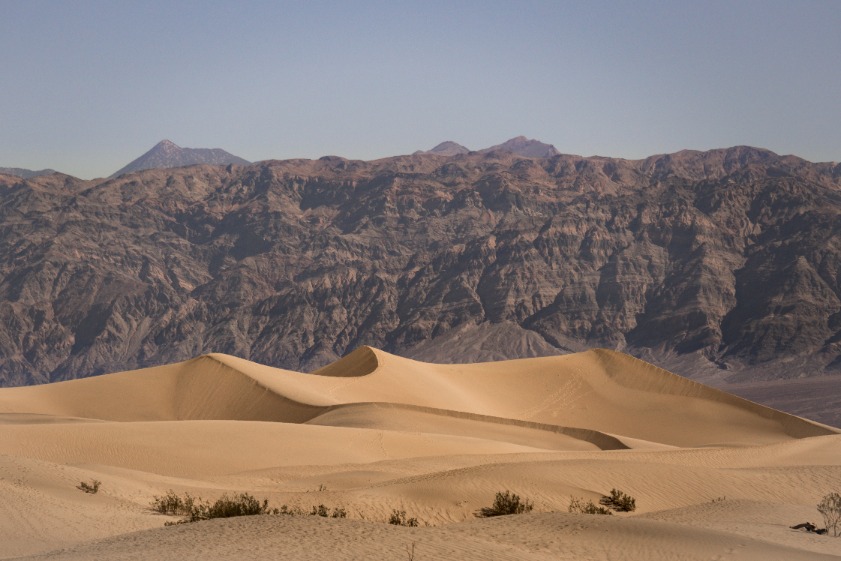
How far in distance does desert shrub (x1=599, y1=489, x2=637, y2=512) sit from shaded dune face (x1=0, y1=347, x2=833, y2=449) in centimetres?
2317

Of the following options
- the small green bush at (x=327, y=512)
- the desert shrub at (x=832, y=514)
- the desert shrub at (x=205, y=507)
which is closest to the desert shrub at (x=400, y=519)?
the small green bush at (x=327, y=512)

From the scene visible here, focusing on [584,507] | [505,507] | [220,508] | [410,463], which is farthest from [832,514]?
[410,463]

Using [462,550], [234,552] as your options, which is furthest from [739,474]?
[234,552]

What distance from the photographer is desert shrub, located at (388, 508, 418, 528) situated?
69.1 ft

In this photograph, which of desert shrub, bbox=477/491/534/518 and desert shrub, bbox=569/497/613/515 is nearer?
desert shrub, bbox=477/491/534/518

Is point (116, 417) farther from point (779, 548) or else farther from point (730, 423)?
point (779, 548)

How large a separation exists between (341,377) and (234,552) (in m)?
48.3

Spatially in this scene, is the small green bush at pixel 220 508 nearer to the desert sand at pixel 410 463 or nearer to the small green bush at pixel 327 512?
the small green bush at pixel 327 512

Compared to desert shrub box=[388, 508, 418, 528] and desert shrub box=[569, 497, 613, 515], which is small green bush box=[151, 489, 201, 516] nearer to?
desert shrub box=[388, 508, 418, 528]

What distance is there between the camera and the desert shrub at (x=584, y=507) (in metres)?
23.3

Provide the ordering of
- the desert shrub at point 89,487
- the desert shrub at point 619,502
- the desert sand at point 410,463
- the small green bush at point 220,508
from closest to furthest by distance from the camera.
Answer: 1. the desert sand at point 410,463
2. the small green bush at point 220,508
3. the desert shrub at point 89,487
4. the desert shrub at point 619,502

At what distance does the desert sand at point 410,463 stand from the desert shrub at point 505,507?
50cm

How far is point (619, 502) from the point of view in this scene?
25.1 m

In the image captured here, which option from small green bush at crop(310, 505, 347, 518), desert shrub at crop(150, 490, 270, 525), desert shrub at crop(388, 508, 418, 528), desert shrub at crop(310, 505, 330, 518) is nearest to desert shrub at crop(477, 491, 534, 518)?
desert shrub at crop(388, 508, 418, 528)
